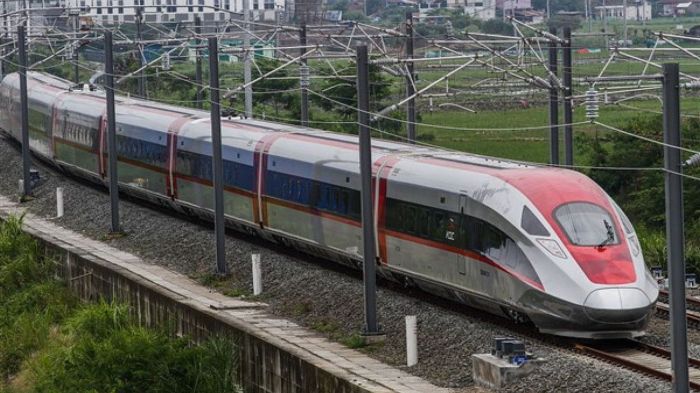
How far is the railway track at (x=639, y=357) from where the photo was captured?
64.2ft

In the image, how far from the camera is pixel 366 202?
2484 centimetres

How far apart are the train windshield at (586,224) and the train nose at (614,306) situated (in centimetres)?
97

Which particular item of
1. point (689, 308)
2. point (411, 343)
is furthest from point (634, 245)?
point (411, 343)

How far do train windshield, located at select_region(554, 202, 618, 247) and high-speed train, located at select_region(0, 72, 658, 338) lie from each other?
0.8 inches

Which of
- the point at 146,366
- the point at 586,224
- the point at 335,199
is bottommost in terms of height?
the point at 146,366

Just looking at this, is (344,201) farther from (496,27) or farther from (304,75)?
(496,27)

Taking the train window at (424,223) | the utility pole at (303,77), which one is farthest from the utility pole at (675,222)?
the utility pole at (303,77)

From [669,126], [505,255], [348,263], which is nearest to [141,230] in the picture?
[348,263]

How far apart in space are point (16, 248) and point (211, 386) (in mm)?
14248

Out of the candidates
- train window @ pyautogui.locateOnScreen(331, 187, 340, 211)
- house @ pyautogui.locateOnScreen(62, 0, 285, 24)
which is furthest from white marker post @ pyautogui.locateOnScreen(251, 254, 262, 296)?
house @ pyautogui.locateOnScreen(62, 0, 285, 24)

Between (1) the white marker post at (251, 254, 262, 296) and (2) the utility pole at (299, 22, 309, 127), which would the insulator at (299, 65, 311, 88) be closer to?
(2) the utility pole at (299, 22, 309, 127)

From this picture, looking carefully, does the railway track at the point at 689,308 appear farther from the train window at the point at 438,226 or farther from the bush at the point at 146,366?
the bush at the point at 146,366

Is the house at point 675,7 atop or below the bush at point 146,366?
atop

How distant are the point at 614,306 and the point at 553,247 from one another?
1310 millimetres
